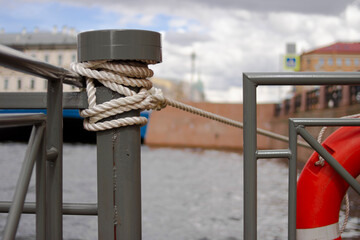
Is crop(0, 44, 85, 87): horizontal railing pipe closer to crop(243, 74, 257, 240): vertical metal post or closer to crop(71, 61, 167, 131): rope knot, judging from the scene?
crop(71, 61, 167, 131): rope knot

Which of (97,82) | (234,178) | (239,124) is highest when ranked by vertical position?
(97,82)

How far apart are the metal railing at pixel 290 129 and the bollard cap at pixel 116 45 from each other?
11.6 inches

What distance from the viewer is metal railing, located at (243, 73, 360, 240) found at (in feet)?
3.89

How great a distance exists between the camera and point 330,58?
122 feet

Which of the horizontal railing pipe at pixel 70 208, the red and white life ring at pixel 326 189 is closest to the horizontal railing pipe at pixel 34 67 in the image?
the horizontal railing pipe at pixel 70 208

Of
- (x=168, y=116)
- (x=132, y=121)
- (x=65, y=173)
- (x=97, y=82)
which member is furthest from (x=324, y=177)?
(x=168, y=116)

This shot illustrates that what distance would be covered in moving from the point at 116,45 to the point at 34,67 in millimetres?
249

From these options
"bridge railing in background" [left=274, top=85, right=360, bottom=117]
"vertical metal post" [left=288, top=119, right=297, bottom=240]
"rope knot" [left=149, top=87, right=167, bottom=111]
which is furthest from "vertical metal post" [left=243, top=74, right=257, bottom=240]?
"bridge railing in background" [left=274, top=85, right=360, bottom=117]

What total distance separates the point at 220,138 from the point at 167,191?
1580 cm

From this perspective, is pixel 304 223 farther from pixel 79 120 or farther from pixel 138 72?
pixel 79 120

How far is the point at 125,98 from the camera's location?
3.86 feet

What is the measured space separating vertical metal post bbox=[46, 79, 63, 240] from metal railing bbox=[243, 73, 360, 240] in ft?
1.67

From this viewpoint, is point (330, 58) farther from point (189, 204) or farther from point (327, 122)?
point (327, 122)

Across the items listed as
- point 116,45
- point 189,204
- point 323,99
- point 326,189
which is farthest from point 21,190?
Result: point 323,99
